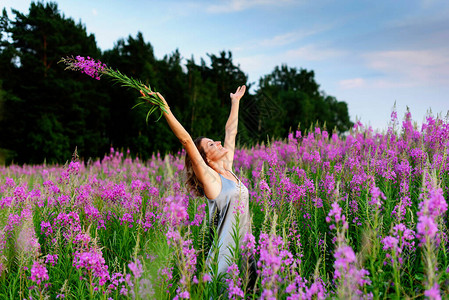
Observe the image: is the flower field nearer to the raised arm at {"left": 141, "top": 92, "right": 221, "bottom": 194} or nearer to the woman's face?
the raised arm at {"left": 141, "top": 92, "right": 221, "bottom": 194}

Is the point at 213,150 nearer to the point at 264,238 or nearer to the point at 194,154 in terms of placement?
the point at 194,154

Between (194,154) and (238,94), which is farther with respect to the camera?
(238,94)

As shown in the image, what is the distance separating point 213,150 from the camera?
3.90m

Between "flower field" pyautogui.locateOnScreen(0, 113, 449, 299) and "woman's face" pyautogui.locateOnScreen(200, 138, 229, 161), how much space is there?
503mm

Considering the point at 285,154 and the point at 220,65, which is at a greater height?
the point at 220,65

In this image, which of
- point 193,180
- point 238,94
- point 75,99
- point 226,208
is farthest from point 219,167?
point 75,99

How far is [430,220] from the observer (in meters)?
1.75

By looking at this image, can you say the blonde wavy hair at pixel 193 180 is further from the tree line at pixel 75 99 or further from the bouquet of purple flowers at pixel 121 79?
the tree line at pixel 75 99

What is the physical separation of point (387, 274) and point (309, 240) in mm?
836

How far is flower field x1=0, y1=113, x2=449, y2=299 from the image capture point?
7.49ft

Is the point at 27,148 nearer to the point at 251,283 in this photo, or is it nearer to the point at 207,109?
the point at 207,109

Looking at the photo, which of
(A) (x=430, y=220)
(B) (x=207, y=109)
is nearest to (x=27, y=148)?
(B) (x=207, y=109)

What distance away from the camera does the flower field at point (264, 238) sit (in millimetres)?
2283

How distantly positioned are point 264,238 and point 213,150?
5.25 ft
